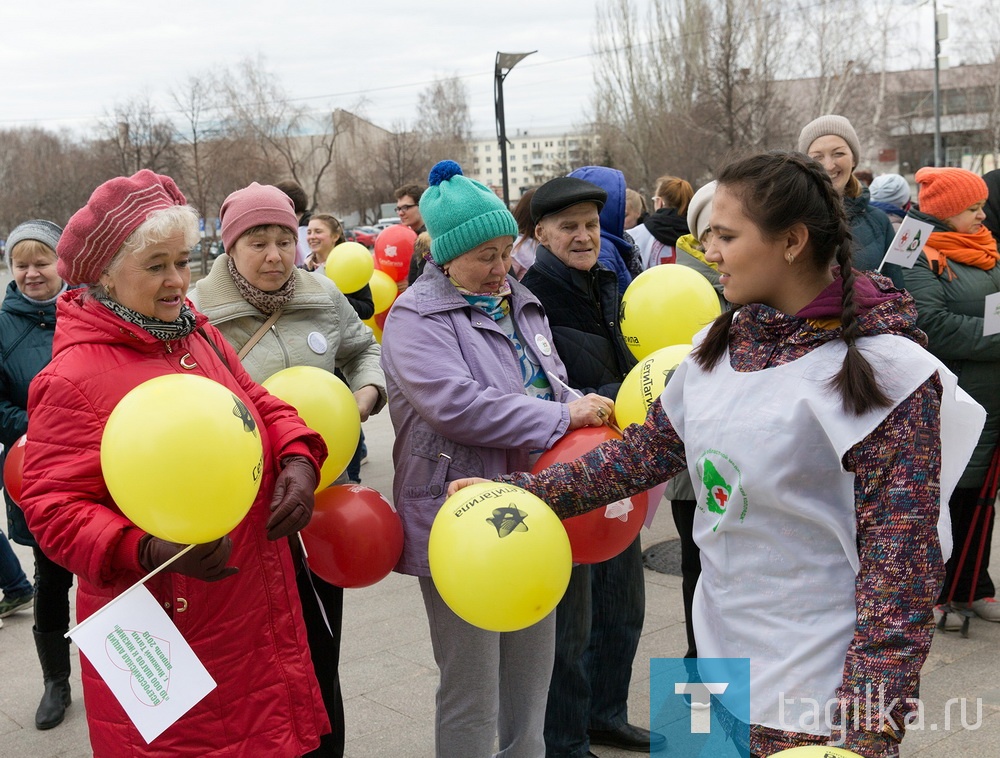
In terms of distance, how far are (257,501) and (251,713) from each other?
1.79ft

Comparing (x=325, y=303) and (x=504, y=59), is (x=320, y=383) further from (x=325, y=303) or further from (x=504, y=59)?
(x=504, y=59)

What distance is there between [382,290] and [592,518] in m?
6.27

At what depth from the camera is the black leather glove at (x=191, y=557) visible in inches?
86.9

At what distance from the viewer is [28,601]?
18.2 feet

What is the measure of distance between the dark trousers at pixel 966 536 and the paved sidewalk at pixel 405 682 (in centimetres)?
20

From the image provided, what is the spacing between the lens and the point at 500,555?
7.69 feet

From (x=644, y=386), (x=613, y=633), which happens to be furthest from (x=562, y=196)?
(x=613, y=633)

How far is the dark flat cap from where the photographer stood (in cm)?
346

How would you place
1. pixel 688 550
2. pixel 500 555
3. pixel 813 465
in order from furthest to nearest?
pixel 688 550 → pixel 500 555 → pixel 813 465

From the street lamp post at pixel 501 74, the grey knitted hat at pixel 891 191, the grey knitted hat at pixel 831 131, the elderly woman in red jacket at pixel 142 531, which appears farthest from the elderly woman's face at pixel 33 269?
the street lamp post at pixel 501 74

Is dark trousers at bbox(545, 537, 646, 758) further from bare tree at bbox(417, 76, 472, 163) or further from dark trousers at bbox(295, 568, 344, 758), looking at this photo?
bare tree at bbox(417, 76, 472, 163)

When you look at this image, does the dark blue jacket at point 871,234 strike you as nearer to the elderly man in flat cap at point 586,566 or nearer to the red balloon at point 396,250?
the elderly man in flat cap at point 586,566

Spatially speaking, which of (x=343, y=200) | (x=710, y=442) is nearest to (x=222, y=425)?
(x=710, y=442)

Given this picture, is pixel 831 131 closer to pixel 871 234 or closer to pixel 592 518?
pixel 871 234
